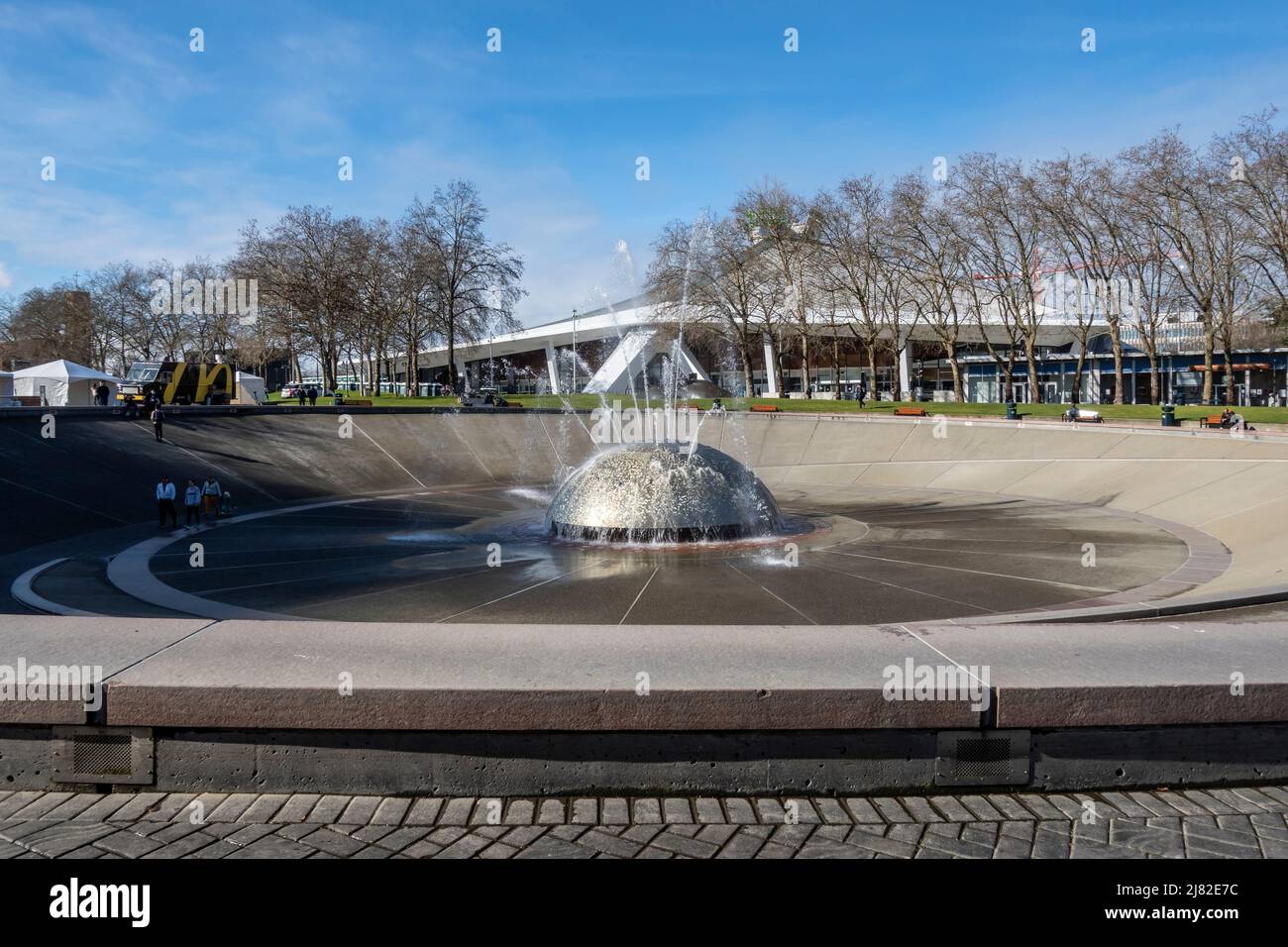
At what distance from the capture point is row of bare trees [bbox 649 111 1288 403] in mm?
42688

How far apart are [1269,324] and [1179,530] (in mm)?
48663

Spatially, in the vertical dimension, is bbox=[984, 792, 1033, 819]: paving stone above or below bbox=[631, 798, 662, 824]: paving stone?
below

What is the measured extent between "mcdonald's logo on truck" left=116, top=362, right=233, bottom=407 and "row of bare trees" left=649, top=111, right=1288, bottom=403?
23.7m

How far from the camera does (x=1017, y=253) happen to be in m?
51.8

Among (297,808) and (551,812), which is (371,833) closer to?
(297,808)

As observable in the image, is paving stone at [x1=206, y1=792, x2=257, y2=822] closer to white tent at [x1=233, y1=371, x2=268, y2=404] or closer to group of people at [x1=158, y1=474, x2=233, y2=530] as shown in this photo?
group of people at [x1=158, y1=474, x2=233, y2=530]

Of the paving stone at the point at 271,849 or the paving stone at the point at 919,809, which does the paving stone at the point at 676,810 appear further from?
the paving stone at the point at 271,849

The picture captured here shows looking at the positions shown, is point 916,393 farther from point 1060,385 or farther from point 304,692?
point 304,692

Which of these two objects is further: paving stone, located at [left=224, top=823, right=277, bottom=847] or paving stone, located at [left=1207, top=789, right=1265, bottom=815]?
paving stone, located at [left=1207, top=789, right=1265, bottom=815]

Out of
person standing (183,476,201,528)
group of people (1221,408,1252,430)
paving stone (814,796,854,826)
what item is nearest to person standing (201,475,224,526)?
person standing (183,476,201,528)

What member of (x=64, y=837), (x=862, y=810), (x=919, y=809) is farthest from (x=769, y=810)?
(x=64, y=837)

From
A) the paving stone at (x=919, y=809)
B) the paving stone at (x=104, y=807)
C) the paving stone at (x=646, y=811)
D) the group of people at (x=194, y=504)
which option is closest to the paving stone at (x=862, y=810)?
the paving stone at (x=919, y=809)

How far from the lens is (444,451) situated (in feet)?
94.1

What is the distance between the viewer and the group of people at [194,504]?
16938 mm
